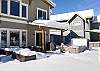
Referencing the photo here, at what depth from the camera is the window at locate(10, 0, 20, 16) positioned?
64.7ft

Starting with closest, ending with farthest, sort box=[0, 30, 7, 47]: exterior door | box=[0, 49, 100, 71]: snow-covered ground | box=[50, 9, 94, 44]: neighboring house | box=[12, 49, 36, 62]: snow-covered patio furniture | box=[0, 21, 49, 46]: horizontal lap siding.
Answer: box=[0, 49, 100, 71]: snow-covered ground, box=[12, 49, 36, 62]: snow-covered patio furniture, box=[0, 30, 7, 47]: exterior door, box=[0, 21, 49, 46]: horizontal lap siding, box=[50, 9, 94, 44]: neighboring house

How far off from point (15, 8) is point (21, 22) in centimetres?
158

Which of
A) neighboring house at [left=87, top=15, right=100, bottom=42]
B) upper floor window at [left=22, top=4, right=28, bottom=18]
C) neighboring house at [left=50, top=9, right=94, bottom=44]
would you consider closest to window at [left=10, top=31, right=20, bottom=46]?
upper floor window at [left=22, top=4, right=28, bottom=18]

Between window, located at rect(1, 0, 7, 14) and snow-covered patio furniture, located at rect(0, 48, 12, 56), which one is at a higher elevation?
window, located at rect(1, 0, 7, 14)

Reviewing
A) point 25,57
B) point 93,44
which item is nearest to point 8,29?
point 25,57

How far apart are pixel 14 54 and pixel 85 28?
79.9ft

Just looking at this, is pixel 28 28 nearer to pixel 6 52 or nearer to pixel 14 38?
pixel 14 38

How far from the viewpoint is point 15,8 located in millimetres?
20125

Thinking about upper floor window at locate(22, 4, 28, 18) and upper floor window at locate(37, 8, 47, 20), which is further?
upper floor window at locate(37, 8, 47, 20)

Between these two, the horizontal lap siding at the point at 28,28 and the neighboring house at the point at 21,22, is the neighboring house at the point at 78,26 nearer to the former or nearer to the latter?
the neighboring house at the point at 21,22

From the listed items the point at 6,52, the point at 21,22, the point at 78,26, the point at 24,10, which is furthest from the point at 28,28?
the point at 78,26

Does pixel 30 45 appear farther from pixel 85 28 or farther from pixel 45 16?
pixel 85 28

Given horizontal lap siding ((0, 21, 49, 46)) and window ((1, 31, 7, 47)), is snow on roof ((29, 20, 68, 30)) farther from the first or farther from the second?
window ((1, 31, 7, 47))

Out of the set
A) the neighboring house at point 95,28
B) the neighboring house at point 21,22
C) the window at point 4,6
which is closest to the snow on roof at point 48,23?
the neighboring house at point 21,22
